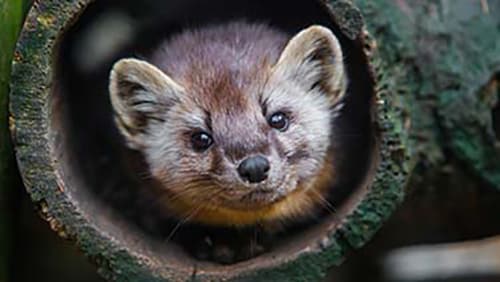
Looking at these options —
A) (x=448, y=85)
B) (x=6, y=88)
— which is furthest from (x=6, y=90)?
(x=448, y=85)

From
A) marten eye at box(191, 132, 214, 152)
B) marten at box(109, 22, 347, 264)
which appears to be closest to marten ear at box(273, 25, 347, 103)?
marten at box(109, 22, 347, 264)

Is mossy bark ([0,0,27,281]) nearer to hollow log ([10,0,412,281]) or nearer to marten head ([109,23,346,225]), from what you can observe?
hollow log ([10,0,412,281])

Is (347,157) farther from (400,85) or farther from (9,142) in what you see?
(9,142)

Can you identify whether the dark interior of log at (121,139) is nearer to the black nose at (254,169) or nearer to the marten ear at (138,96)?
the marten ear at (138,96)

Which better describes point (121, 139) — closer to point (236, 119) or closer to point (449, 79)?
point (236, 119)

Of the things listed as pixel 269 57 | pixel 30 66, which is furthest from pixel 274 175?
pixel 30 66
